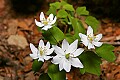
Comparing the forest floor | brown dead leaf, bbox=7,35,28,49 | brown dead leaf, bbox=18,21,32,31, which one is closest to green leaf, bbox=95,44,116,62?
the forest floor

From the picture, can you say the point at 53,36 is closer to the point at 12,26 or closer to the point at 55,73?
the point at 55,73

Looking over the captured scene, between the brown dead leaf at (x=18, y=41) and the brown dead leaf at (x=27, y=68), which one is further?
the brown dead leaf at (x=18, y=41)

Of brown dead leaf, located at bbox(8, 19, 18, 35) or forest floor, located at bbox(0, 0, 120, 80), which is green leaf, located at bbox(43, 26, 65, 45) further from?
brown dead leaf, located at bbox(8, 19, 18, 35)

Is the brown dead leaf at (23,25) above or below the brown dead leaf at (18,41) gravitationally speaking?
above

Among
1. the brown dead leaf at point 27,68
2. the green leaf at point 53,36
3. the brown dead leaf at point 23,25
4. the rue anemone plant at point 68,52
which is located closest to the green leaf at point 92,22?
the rue anemone plant at point 68,52

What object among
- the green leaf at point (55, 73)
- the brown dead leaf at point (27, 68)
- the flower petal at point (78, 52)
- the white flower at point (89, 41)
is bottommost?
the brown dead leaf at point (27, 68)

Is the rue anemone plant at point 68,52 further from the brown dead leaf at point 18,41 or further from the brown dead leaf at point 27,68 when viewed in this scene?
the brown dead leaf at point 18,41

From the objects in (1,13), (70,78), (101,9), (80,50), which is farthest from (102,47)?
(1,13)
